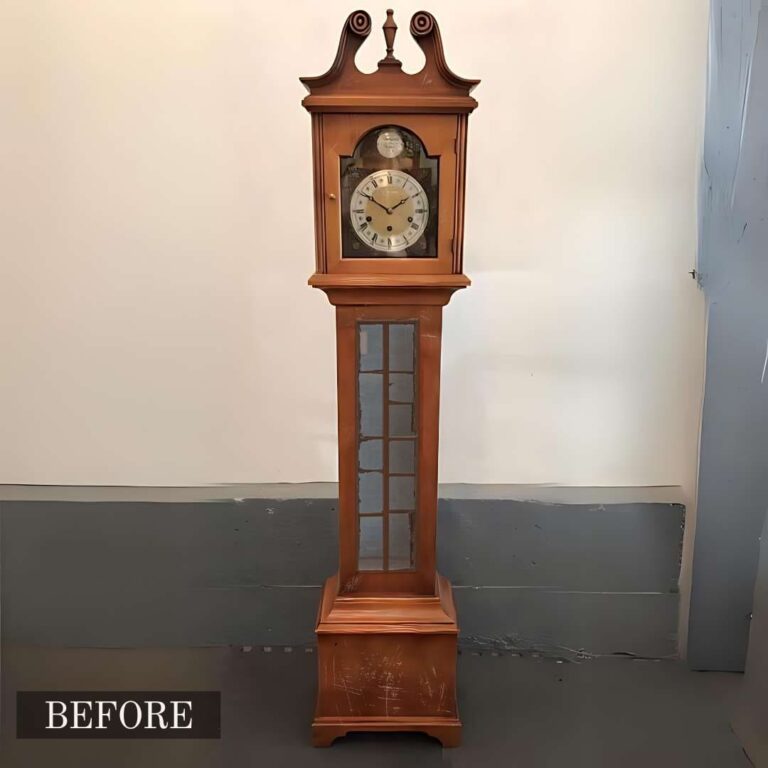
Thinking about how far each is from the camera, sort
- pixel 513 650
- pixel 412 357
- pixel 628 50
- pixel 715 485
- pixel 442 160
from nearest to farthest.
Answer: pixel 442 160
pixel 412 357
pixel 628 50
pixel 715 485
pixel 513 650

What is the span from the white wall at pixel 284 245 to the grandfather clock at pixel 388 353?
0.32 m

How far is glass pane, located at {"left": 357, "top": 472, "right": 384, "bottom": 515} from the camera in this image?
1.41 metres

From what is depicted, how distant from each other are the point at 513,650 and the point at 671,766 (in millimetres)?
448

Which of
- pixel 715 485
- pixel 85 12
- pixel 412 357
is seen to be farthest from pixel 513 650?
pixel 85 12

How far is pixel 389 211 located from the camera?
1.27 metres

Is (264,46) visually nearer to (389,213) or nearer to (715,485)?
(389,213)

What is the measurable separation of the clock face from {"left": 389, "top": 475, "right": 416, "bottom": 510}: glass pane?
0.45m

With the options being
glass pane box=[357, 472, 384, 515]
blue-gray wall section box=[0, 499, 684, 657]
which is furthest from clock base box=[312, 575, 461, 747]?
blue-gray wall section box=[0, 499, 684, 657]

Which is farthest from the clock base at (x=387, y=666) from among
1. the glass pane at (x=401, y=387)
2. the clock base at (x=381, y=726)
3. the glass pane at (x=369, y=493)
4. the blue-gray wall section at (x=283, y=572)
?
the glass pane at (x=401, y=387)

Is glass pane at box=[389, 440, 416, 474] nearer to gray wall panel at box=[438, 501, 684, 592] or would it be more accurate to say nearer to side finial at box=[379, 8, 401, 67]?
gray wall panel at box=[438, 501, 684, 592]

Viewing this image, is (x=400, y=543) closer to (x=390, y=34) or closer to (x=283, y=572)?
(x=283, y=572)

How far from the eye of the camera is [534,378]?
168cm

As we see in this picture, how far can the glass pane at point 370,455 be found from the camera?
1.40 metres

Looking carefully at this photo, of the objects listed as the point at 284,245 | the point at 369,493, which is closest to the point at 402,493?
the point at 369,493
